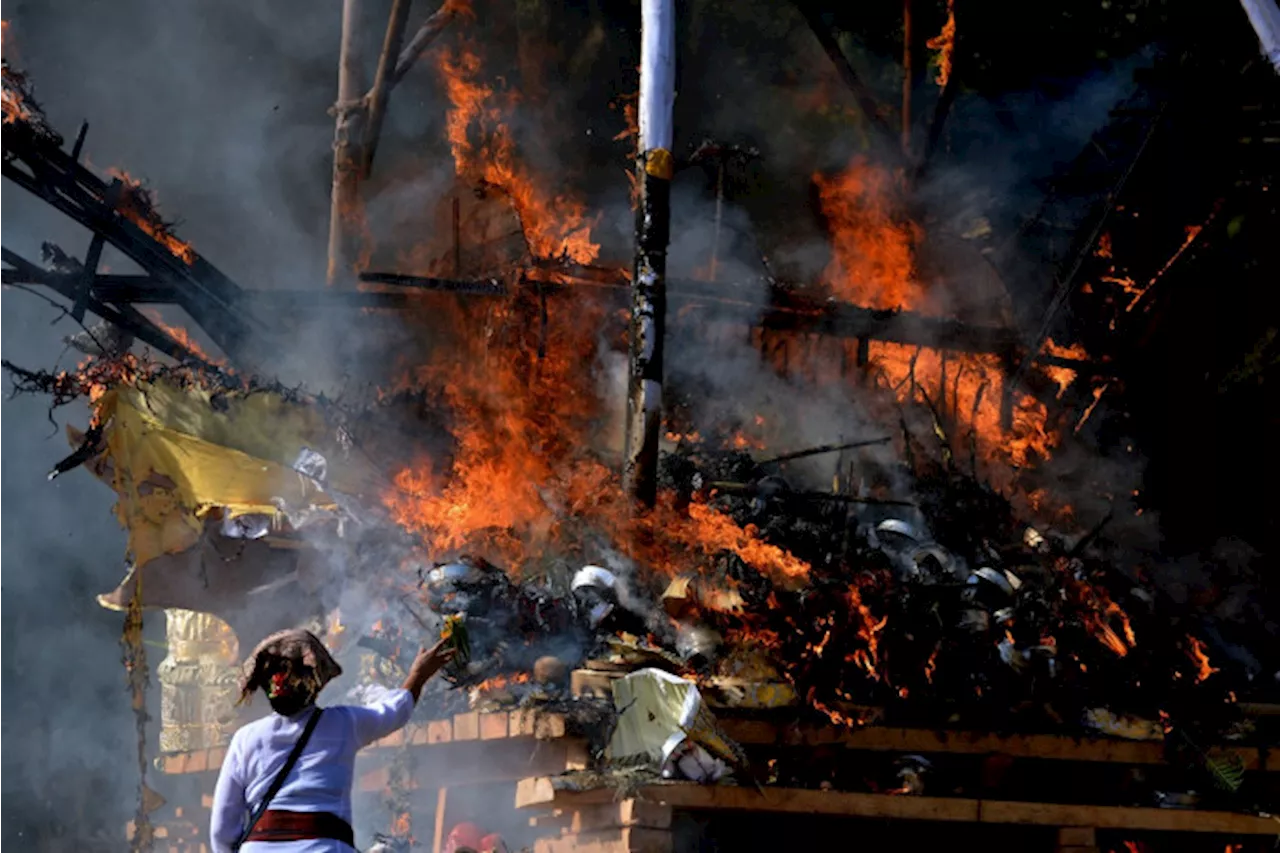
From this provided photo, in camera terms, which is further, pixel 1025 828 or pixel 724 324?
pixel 724 324

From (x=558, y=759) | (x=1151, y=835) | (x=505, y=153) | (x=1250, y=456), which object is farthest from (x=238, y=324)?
(x=1250, y=456)

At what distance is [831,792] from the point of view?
793 cm

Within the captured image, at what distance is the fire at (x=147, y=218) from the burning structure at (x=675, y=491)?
5cm

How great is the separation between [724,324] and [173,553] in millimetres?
7454

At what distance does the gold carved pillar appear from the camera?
581 inches

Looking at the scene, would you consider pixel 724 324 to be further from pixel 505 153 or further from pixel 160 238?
pixel 160 238

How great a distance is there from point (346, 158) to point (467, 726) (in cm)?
863

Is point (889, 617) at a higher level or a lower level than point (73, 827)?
higher

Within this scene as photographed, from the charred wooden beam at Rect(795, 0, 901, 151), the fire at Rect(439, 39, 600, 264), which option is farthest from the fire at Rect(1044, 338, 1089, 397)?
the fire at Rect(439, 39, 600, 264)

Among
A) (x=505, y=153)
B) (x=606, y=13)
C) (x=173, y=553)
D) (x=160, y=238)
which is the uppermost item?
(x=606, y=13)

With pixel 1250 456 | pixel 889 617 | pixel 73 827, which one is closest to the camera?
pixel 889 617

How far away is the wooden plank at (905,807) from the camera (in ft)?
24.1

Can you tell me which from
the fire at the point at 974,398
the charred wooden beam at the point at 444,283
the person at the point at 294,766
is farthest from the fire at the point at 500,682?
the fire at the point at 974,398

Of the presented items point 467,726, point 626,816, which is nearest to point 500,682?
point 467,726
